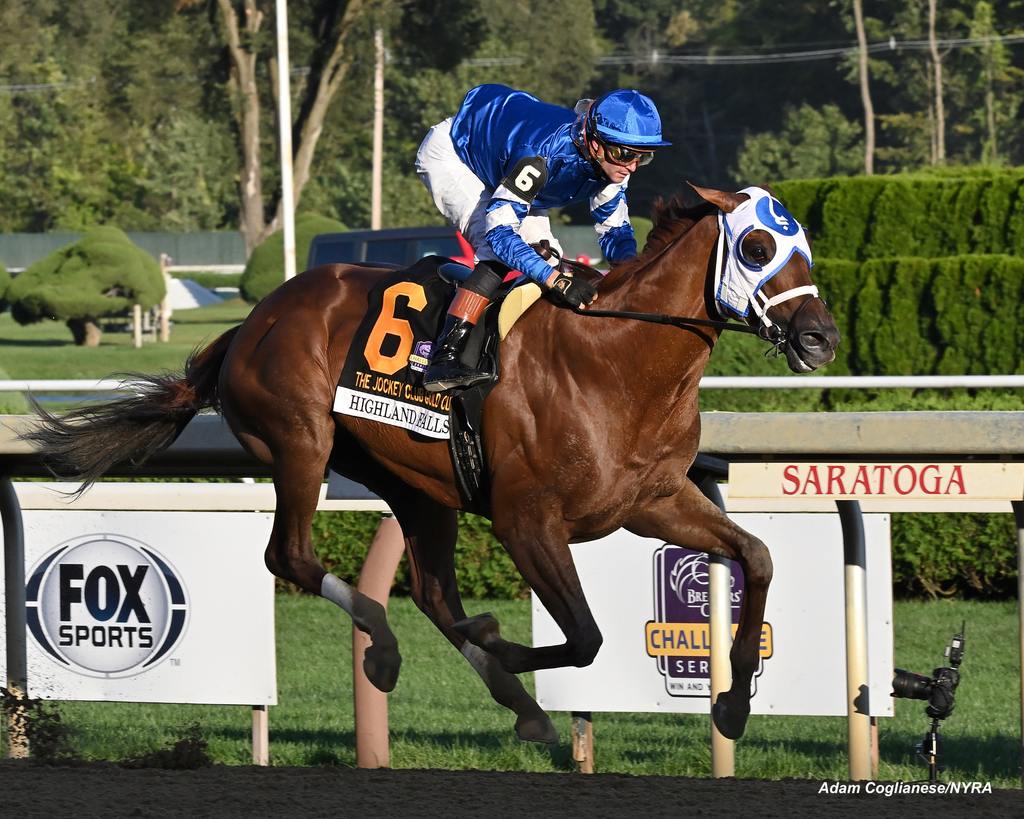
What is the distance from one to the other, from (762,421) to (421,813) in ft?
4.39

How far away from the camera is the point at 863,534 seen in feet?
14.1

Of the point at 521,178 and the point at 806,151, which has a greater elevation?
the point at 806,151

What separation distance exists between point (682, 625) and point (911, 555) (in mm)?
2591

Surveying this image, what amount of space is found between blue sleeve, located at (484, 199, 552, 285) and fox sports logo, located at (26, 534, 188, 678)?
1629 millimetres

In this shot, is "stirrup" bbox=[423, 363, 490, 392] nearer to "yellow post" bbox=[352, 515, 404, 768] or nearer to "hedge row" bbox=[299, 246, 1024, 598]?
"yellow post" bbox=[352, 515, 404, 768]

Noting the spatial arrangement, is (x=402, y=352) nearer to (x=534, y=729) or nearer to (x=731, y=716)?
(x=534, y=729)

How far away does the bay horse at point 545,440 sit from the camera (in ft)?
12.6

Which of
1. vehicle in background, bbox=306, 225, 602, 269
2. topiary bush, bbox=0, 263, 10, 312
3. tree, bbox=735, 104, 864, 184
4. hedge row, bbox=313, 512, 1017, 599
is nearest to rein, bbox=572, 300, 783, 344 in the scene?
hedge row, bbox=313, 512, 1017, 599

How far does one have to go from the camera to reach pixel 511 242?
3.91 metres

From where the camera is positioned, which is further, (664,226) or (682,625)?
(682,625)

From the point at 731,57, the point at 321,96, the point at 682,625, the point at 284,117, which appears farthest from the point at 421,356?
the point at 731,57

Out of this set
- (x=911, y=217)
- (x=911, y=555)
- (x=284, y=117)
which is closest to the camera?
(x=911, y=555)

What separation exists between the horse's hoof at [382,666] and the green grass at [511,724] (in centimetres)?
59

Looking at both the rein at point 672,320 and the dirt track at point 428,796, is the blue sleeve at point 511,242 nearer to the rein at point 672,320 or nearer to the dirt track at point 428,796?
the rein at point 672,320
